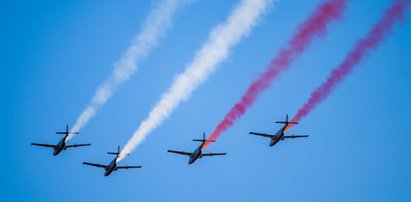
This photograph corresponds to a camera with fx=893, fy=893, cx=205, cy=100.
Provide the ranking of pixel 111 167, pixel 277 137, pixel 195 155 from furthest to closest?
pixel 111 167 < pixel 277 137 < pixel 195 155

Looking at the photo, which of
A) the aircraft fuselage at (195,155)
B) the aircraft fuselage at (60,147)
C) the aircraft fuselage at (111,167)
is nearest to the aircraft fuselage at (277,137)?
the aircraft fuselage at (195,155)

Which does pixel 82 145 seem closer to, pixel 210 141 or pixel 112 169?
pixel 112 169

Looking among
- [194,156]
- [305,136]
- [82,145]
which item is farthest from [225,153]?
[82,145]

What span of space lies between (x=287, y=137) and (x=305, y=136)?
1.65 meters

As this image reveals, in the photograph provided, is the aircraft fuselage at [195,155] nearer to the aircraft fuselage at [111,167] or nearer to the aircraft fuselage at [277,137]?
the aircraft fuselage at [111,167]

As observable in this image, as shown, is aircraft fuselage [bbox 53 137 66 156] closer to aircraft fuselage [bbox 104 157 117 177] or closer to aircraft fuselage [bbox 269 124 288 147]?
aircraft fuselage [bbox 104 157 117 177]

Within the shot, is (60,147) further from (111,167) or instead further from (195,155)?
(195,155)

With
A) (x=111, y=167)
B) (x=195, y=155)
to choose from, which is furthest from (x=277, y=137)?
(x=111, y=167)

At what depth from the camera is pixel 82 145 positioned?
79.9m

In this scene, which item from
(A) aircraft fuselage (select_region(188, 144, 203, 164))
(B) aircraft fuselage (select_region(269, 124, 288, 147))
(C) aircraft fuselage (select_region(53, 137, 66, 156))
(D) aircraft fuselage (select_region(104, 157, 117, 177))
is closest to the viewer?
(A) aircraft fuselage (select_region(188, 144, 203, 164))

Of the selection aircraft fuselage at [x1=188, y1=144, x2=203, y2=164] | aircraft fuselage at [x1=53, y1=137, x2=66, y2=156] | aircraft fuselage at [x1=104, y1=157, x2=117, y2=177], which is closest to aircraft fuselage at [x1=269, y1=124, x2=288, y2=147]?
aircraft fuselage at [x1=188, y1=144, x2=203, y2=164]

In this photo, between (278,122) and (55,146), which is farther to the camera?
(55,146)

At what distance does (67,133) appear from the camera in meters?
75.9

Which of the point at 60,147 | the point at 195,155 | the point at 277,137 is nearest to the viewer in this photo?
the point at 195,155
